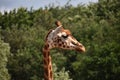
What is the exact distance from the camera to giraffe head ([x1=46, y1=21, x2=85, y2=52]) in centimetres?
717

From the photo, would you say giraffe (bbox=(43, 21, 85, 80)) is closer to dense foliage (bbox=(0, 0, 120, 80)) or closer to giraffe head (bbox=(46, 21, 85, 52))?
giraffe head (bbox=(46, 21, 85, 52))

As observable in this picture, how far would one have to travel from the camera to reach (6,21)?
60.1m

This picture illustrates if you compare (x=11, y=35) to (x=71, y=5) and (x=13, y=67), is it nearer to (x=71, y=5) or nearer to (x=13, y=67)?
(x=13, y=67)

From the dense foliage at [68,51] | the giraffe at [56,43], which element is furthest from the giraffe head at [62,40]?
the dense foliage at [68,51]

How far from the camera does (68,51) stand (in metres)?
46.8

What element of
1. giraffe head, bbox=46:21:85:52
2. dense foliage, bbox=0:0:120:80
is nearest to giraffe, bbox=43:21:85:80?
giraffe head, bbox=46:21:85:52

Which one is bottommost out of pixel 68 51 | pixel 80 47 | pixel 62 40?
pixel 80 47

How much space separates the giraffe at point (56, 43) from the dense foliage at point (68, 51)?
2408 centimetres

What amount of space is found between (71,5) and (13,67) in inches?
1231

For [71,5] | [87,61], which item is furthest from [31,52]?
[71,5]

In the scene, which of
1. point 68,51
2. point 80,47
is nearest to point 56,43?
point 80,47

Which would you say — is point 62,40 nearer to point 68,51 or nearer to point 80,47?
point 80,47

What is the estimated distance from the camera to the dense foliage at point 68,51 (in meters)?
32.7

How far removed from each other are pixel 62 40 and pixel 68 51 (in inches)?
1553
